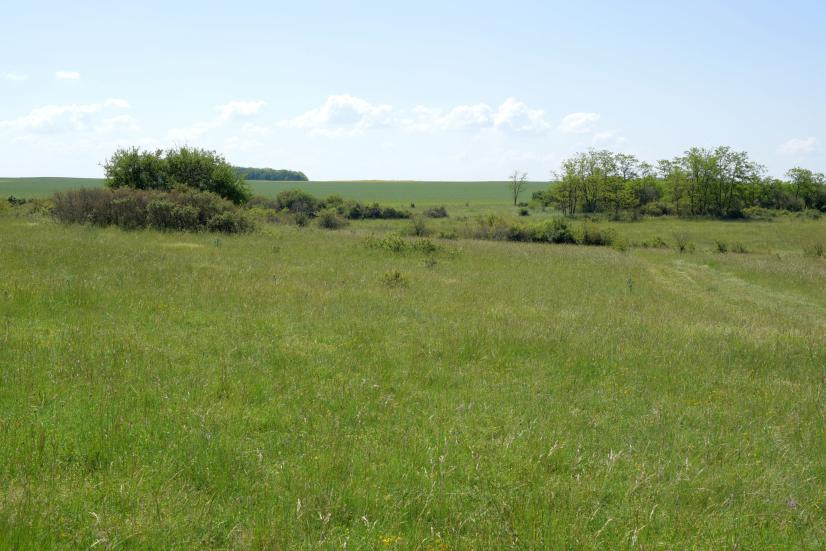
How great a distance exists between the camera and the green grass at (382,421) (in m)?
4.17

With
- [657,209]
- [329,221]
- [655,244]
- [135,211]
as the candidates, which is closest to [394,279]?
[135,211]

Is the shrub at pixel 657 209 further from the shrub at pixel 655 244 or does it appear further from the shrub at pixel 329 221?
the shrub at pixel 329 221

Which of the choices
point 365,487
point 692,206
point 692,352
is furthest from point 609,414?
point 692,206

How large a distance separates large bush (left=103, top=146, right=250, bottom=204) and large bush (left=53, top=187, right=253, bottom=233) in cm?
562

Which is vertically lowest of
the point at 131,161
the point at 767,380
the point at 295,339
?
the point at 767,380

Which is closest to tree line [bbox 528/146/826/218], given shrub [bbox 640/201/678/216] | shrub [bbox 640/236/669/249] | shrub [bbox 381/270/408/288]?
shrub [bbox 640/201/678/216]

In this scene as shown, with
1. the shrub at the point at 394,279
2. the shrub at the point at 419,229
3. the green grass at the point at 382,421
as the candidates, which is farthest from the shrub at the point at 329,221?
the green grass at the point at 382,421

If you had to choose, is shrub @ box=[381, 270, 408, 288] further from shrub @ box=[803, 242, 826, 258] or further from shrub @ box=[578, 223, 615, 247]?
shrub @ box=[803, 242, 826, 258]

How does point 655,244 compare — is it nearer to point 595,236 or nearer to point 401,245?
point 595,236

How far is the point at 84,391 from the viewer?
6133mm

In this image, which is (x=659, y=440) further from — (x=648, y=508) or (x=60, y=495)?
(x=60, y=495)

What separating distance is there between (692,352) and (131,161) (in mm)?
33980

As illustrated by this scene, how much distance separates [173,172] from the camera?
37.1 m

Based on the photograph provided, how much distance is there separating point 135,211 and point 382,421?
25.8 meters
